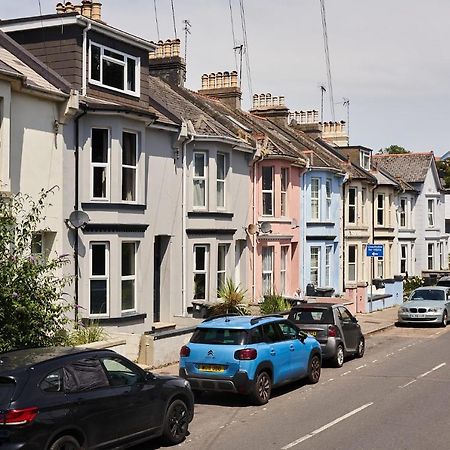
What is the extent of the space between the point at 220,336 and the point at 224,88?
20.8 metres

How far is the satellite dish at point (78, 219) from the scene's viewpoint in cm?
1816

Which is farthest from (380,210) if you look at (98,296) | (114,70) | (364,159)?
(98,296)

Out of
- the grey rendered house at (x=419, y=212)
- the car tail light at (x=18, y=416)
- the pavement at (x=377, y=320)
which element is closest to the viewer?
the car tail light at (x=18, y=416)

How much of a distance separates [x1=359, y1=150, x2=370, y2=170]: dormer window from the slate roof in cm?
502

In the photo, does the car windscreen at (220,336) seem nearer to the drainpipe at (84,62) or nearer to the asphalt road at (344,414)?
the asphalt road at (344,414)

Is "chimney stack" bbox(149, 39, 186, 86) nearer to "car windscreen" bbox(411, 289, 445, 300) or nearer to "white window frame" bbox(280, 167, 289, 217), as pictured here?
"white window frame" bbox(280, 167, 289, 217)

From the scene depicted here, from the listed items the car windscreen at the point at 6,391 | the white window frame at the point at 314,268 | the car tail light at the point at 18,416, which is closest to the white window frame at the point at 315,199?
the white window frame at the point at 314,268

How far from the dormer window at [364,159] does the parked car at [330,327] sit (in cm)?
2242

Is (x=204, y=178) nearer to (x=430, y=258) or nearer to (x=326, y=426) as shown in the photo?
(x=326, y=426)

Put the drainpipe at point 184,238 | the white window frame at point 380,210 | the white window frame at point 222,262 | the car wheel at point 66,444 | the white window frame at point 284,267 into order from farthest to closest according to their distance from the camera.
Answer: the white window frame at point 380,210 < the white window frame at point 284,267 < the white window frame at point 222,262 < the drainpipe at point 184,238 < the car wheel at point 66,444

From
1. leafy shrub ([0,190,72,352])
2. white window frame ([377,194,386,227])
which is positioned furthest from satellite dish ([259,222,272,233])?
leafy shrub ([0,190,72,352])

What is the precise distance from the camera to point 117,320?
1947 centimetres

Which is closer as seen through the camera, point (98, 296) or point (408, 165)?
point (98, 296)

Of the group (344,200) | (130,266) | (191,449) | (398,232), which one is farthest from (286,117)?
(191,449)
